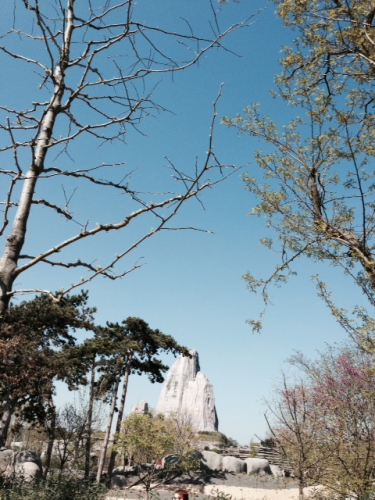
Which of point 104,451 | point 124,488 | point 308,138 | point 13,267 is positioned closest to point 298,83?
point 308,138

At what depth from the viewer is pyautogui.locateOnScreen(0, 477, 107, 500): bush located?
8.68 metres

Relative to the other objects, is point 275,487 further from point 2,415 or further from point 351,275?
point 351,275

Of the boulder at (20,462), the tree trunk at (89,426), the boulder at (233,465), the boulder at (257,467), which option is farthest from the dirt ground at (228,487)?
the boulder at (20,462)

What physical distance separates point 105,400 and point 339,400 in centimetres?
1477

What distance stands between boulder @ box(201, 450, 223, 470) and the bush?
42.0ft

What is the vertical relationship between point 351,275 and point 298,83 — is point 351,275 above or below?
below

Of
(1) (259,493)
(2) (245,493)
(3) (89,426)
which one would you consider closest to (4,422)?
(3) (89,426)

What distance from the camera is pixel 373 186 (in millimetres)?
7418

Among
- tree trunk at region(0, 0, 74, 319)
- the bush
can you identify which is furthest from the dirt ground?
tree trunk at region(0, 0, 74, 319)

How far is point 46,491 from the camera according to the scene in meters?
9.80

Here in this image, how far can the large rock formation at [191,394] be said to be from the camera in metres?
61.8

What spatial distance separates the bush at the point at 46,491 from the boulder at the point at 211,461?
12.8 metres

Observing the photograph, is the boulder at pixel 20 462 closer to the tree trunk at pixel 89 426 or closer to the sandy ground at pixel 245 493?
the tree trunk at pixel 89 426

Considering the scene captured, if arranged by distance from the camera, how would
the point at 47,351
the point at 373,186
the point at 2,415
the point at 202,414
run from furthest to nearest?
the point at 202,414
the point at 47,351
the point at 2,415
the point at 373,186
